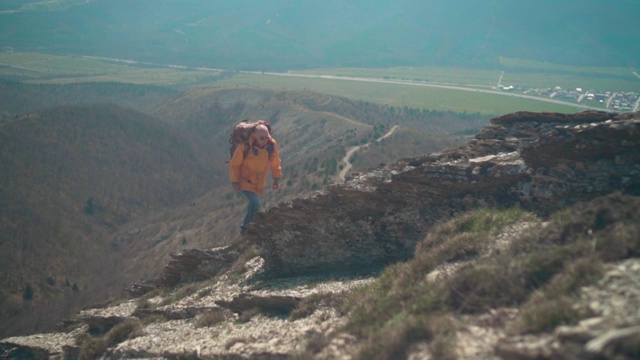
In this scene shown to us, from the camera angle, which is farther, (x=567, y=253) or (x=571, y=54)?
(x=571, y=54)

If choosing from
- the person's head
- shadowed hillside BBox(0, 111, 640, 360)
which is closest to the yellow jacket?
the person's head

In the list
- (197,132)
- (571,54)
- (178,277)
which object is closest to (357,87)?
(197,132)

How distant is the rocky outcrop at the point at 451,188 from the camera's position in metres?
10.4

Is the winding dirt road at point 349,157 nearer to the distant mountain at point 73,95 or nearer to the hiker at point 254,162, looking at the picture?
the hiker at point 254,162

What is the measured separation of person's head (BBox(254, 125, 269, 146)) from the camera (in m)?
14.4

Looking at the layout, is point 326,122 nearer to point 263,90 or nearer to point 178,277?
point 263,90

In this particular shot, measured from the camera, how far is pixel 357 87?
172 meters

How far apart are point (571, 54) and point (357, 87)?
86.2 m

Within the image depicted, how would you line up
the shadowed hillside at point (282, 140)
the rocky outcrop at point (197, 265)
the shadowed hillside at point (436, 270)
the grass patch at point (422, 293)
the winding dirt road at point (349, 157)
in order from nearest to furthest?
the shadowed hillside at point (436, 270), the grass patch at point (422, 293), the rocky outcrop at point (197, 265), the shadowed hillside at point (282, 140), the winding dirt road at point (349, 157)

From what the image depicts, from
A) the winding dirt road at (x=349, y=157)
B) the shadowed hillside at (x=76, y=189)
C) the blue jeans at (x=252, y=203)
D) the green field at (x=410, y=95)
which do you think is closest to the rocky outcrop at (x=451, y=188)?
the blue jeans at (x=252, y=203)

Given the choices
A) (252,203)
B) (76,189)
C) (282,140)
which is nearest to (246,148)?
(252,203)

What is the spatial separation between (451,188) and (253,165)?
6.00 meters

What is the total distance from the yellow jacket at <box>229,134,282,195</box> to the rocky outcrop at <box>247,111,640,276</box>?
1.13 metres

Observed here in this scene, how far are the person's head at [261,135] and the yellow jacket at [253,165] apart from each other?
8.8 inches
